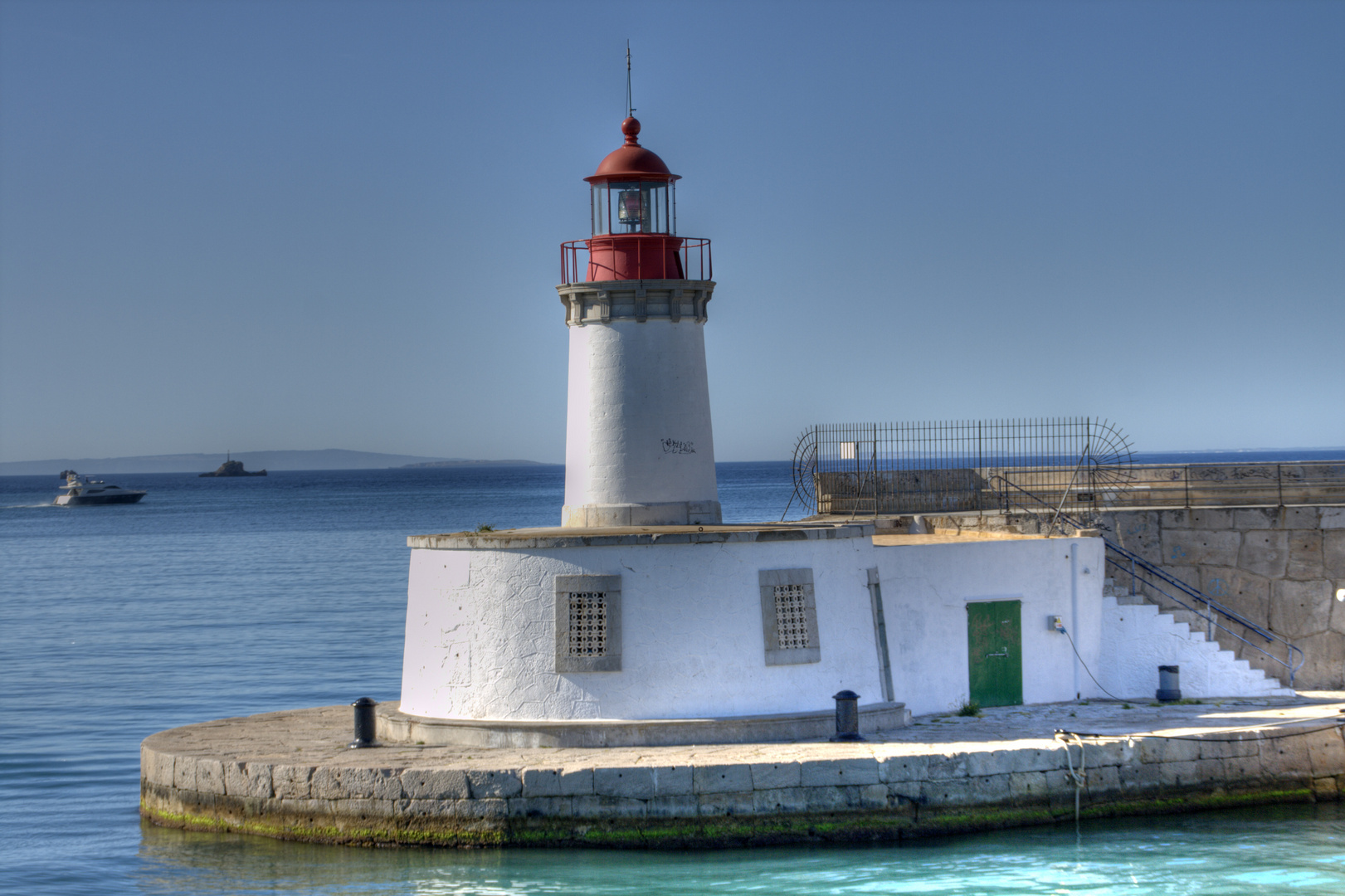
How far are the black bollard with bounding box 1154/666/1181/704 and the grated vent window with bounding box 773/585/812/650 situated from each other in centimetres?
526

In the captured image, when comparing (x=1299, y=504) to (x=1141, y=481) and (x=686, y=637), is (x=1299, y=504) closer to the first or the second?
(x=1141, y=481)

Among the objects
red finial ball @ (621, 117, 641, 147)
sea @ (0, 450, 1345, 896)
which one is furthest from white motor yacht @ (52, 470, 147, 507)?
red finial ball @ (621, 117, 641, 147)

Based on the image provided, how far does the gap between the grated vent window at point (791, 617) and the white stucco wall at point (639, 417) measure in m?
2.41

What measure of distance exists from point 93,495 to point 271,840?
401ft

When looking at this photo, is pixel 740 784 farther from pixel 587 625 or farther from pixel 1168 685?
pixel 1168 685

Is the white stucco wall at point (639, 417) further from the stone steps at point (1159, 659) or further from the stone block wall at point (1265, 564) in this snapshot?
the stone block wall at point (1265, 564)


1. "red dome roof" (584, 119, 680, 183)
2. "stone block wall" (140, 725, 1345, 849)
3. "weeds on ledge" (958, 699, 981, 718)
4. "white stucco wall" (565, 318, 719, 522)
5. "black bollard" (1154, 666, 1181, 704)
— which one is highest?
"red dome roof" (584, 119, 680, 183)

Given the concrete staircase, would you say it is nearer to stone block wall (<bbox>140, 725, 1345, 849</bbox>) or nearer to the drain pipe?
the drain pipe

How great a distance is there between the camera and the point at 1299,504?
65.8 ft

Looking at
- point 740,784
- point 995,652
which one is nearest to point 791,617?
point 740,784

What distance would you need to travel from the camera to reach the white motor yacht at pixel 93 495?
12681cm

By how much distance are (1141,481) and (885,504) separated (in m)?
4.34

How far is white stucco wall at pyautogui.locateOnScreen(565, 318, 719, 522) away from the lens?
17.4 meters

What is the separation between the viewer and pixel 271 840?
14.3 meters
